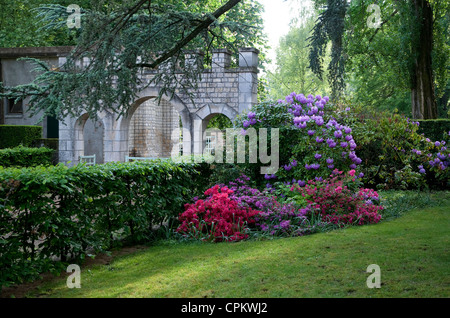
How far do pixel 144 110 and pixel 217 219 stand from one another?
612 inches

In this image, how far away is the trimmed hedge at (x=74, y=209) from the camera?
4734mm

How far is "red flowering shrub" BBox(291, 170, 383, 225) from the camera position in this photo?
7.50 m

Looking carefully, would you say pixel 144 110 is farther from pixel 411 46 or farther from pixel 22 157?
pixel 411 46

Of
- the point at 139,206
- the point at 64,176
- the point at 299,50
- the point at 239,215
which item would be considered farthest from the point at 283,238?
the point at 299,50

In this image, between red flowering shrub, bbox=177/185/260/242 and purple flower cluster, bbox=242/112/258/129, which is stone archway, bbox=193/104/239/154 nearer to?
purple flower cluster, bbox=242/112/258/129

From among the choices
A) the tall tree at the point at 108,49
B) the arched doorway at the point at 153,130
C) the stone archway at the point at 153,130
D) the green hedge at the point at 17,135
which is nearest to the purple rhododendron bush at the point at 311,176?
the tall tree at the point at 108,49

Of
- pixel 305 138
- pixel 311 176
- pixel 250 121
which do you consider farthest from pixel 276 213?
pixel 250 121

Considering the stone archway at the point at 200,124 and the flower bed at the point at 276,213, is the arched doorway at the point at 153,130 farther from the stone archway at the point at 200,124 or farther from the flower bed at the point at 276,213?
the flower bed at the point at 276,213

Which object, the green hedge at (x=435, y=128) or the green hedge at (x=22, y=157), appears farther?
the green hedge at (x=435, y=128)

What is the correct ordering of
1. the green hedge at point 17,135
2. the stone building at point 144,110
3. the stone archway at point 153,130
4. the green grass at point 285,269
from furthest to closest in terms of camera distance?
the stone archway at point 153,130
the green hedge at point 17,135
the stone building at point 144,110
the green grass at point 285,269

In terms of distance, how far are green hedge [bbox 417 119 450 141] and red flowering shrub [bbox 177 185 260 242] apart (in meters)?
7.56

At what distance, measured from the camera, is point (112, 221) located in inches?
242

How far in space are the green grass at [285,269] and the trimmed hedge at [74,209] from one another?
314 millimetres
